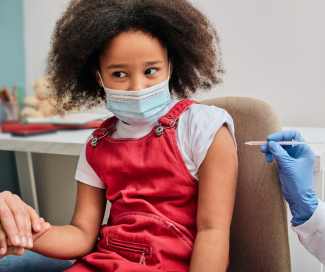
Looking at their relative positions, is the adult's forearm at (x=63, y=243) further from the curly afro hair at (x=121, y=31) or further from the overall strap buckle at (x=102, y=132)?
the curly afro hair at (x=121, y=31)

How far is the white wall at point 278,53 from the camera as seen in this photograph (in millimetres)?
1512

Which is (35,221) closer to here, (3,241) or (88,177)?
(3,241)

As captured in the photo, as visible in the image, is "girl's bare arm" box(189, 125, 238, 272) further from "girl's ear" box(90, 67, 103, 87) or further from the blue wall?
the blue wall

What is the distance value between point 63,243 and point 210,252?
0.39m

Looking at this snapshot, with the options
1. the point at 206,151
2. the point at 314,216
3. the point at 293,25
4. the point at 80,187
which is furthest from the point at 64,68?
the point at 293,25

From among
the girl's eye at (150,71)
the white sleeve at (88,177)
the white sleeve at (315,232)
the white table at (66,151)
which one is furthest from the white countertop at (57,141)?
the girl's eye at (150,71)

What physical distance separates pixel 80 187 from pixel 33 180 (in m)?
1.02

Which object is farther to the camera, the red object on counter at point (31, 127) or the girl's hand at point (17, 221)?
the red object on counter at point (31, 127)

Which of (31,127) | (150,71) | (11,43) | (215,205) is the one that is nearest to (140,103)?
(150,71)

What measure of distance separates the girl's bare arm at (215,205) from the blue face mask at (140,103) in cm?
18

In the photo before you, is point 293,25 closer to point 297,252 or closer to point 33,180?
point 297,252

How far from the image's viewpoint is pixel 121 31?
0.85 m

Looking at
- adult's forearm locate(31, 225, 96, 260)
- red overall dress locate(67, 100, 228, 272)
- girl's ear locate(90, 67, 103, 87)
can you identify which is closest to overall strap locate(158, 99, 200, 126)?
red overall dress locate(67, 100, 228, 272)

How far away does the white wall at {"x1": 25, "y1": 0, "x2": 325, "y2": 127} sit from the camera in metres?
1.51
